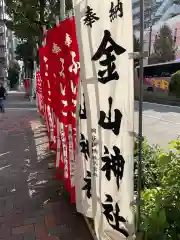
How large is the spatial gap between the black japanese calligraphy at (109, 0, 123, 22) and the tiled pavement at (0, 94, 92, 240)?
2491mm

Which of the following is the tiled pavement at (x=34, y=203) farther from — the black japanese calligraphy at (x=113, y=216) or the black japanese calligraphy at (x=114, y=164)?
the black japanese calligraphy at (x=114, y=164)

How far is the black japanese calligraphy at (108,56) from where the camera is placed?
2381 mm

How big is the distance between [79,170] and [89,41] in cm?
143

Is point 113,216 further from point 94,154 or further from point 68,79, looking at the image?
point 68,79

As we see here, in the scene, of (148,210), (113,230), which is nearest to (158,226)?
(148,210)

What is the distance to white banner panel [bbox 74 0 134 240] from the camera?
235cm

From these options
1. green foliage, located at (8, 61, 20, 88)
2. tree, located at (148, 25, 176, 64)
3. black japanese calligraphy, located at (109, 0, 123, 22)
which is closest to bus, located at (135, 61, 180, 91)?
tree, located at (148, 25, 176, 64)

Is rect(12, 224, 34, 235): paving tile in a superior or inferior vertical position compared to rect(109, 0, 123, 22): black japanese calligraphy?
inferior

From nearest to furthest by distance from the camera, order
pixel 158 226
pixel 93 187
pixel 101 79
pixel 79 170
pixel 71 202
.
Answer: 1. pixel 158 226
2. pixel 101 79
3. pixel 93 187
4. pixel 79 170
5. pixel 71 202

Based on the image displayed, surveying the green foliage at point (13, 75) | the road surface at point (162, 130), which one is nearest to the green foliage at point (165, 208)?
the road surface at point (162, 130)

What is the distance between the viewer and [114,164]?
259 cm

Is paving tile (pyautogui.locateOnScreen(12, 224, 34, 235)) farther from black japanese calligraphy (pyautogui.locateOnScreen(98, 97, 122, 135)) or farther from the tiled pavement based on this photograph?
black japanese calligraphy (pyautogui.locateOnScreen(98, 97, 122, 135))

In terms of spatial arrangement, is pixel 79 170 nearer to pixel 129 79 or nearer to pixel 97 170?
pixel 97 170

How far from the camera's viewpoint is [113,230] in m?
2.74
